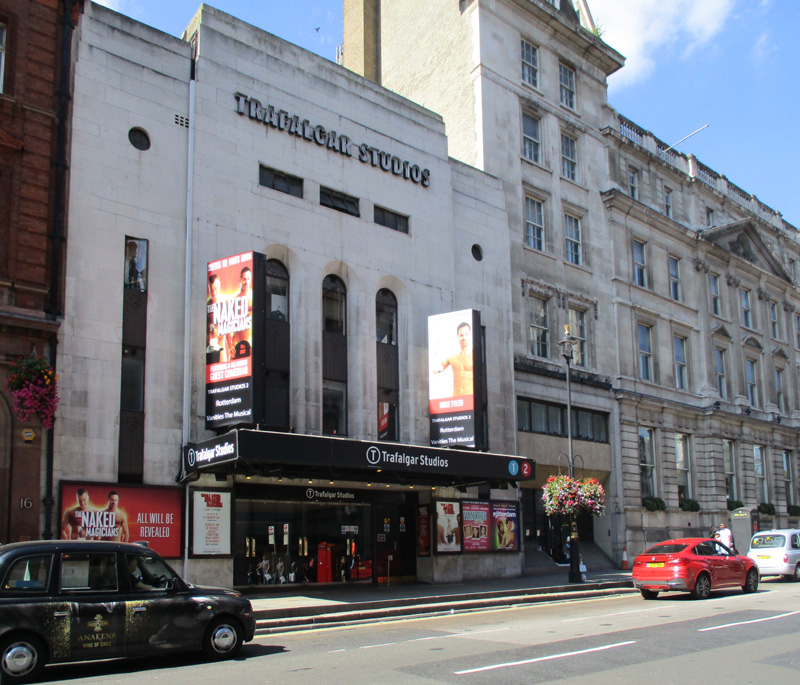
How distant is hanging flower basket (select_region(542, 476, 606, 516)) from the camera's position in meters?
25.6

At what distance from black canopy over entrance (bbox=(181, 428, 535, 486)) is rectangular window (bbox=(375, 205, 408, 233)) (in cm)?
772

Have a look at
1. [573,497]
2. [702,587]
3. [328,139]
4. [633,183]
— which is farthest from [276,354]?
[633,183]

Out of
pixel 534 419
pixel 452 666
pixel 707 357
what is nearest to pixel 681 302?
pixel 707 357

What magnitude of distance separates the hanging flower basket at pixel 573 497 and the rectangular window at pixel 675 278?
667 inches

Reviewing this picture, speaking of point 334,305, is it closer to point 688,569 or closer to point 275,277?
point 275,277

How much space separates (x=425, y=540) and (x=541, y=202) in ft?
50.7

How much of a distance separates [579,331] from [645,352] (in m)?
4.86

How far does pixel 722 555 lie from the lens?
72.4 feet

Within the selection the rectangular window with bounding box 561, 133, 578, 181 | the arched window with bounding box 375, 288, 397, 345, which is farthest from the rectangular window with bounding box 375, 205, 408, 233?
the rectangular window with bounding box 561, 133, 578, 181

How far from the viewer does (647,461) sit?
36.0 m

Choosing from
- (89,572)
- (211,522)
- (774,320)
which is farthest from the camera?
(774,320)

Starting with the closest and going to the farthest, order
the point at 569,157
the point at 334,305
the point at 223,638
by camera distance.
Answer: the point at 223,638, the point at 334,305, the point at 569,157

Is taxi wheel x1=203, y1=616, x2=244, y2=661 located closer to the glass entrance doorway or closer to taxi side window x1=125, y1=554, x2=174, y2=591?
taxi side window x1=125, y1=554, x2=174, y2=591

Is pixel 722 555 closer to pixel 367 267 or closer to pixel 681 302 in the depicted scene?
pixel 367 267
